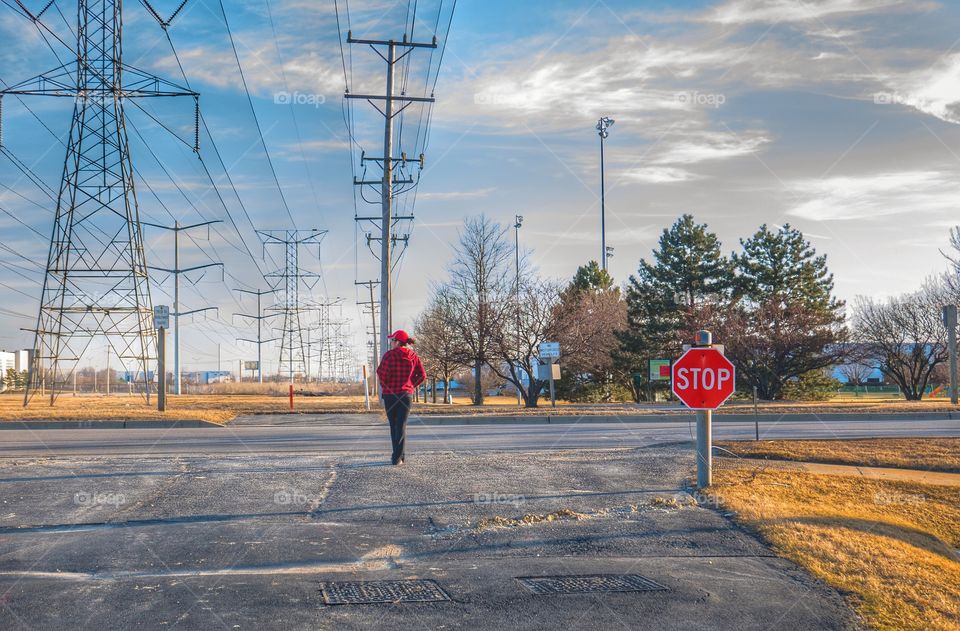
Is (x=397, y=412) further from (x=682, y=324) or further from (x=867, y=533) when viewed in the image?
(x=682, y=324)

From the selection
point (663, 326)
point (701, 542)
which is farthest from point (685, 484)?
point (663, 326)

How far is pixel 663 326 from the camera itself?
54.2 m

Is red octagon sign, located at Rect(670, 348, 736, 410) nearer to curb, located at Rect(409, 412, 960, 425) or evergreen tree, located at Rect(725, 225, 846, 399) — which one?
curb, located at Rect(409, 412, 960, 425)

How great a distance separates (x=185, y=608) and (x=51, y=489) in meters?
5.08

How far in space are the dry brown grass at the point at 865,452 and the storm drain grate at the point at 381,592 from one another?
9306 mm

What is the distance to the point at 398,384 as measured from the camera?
1095 cm

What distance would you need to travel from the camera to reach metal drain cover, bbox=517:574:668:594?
554 cm

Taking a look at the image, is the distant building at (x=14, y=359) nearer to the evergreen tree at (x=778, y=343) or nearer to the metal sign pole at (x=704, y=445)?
the evergreen tree at (x=778, y=343)

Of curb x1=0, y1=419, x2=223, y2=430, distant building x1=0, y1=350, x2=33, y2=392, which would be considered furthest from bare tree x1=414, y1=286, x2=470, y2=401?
distant building x1=0, y1=350, x2=33, y2=392

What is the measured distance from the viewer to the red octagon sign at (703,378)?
30.7 feet

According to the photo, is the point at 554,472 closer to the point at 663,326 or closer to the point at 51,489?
the point at 51,489

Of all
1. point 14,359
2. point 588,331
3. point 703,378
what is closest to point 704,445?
point 703,378

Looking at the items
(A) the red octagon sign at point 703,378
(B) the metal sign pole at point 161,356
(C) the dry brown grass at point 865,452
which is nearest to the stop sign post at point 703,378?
(A) the red octagon sign at point 703,378

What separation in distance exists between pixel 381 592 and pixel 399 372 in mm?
5721
